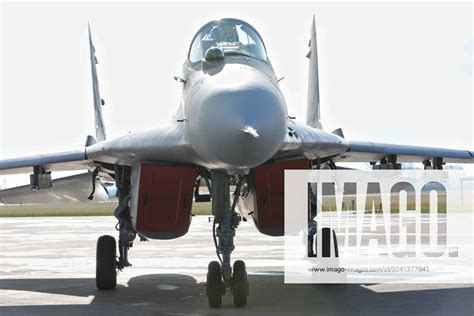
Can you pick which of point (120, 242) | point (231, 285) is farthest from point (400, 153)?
point (120, 242)

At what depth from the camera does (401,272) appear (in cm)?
1198

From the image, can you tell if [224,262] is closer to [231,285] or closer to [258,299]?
[231,285]

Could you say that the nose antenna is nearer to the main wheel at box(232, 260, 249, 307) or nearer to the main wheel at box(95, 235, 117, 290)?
the main wheel at box(232, 260, 249, 307)

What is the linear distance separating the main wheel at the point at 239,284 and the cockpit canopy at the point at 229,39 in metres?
2.39

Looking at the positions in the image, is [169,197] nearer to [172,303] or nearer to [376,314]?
[172,303]

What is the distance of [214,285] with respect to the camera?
816 centimetres

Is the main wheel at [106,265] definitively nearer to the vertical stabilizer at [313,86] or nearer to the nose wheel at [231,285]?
the nose wheel at [231,285]

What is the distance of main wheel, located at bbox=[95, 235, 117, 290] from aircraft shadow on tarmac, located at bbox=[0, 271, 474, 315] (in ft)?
0.48

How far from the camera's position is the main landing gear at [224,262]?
26.4ft

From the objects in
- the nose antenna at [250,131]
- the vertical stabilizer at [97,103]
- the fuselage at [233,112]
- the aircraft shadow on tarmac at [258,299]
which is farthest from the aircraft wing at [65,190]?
the nose antenna at [250,131]

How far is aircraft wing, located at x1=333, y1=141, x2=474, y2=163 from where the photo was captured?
34.2ft

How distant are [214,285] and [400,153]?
4.18 m

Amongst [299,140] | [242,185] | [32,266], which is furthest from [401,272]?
[32,266]

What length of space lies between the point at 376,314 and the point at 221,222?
2.01m
